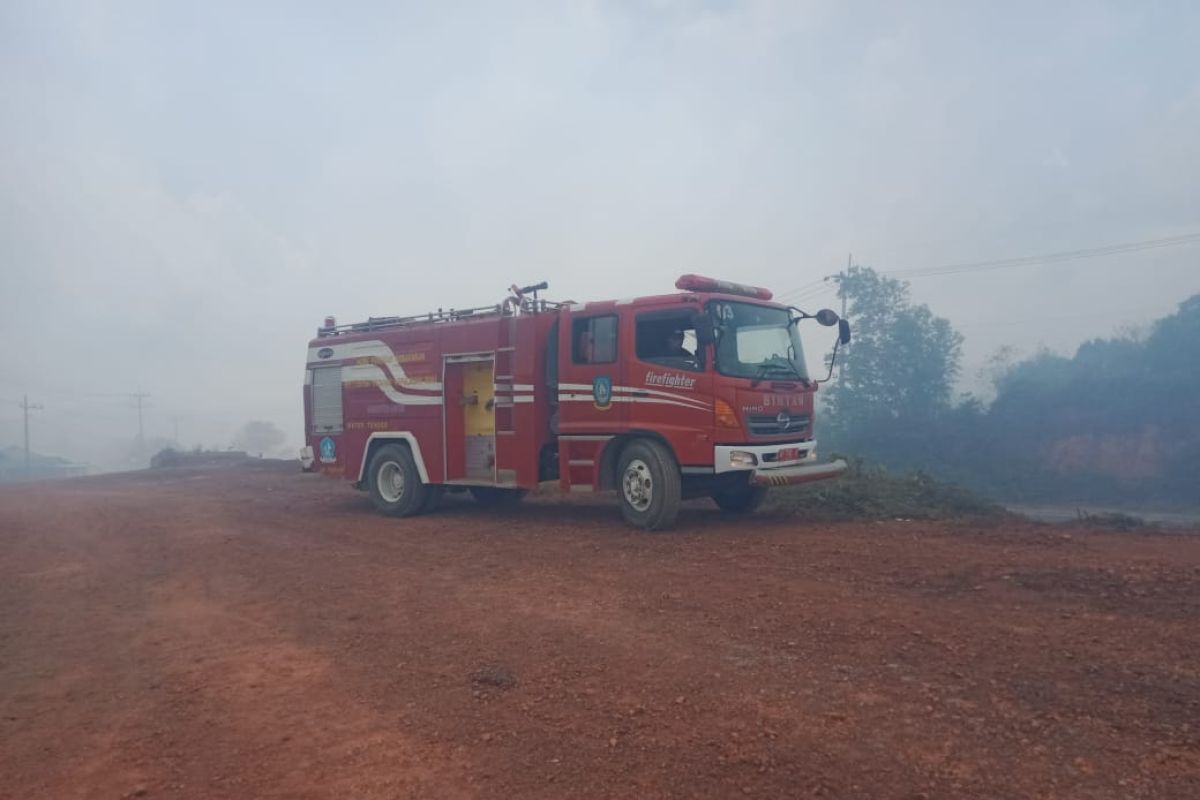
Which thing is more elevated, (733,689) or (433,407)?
(433,407)

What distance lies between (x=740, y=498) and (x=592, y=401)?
255 centimetres

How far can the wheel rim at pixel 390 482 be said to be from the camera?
43.1 feet

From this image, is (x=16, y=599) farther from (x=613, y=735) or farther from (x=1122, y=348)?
(x=1122, y=348)

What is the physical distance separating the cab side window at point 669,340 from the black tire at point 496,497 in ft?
15.0

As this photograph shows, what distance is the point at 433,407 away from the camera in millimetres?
12422

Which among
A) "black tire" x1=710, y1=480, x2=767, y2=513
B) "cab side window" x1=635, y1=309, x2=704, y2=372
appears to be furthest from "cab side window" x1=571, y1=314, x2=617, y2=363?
"black tire" x1=710, y1=480, x2=767, y2=513

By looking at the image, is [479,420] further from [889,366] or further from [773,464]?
[889,366]

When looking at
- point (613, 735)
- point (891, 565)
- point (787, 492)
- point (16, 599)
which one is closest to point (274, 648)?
point (613, 735)

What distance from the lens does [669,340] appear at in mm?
10133

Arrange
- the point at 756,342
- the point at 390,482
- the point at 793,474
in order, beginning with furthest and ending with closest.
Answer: the point at 390,482 < the point at 756,342 < the point at 793,474

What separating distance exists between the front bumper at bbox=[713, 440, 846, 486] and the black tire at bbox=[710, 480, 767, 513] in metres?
1.06

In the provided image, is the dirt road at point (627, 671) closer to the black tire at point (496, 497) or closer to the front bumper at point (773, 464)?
the front bumper at point (773, 464)

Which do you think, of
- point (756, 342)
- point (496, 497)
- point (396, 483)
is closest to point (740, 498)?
point (756, 342)

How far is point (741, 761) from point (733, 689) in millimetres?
845
